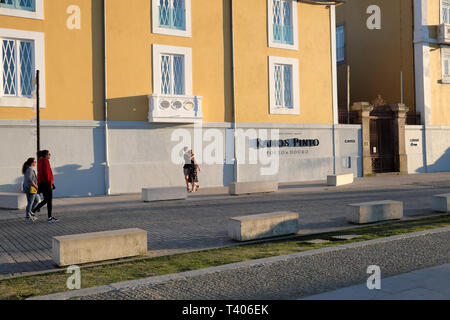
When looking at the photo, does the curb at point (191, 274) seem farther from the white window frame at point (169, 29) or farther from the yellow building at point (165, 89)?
the white window frame at point (169, 29)

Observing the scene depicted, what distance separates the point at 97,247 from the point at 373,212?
654cm

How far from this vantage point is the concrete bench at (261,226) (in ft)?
29.1

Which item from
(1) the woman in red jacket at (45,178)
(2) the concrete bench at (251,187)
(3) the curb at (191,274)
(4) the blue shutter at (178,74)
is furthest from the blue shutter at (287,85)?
(3) the curb at (191,274)

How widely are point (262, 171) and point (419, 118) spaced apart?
12.4 meters

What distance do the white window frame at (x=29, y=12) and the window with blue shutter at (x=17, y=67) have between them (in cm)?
98

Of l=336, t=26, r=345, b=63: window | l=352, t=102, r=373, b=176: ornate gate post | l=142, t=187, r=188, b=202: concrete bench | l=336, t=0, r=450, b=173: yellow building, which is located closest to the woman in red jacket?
l=142, t=187, r=188, b=202: concrete bench

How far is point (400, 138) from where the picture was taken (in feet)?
92.1

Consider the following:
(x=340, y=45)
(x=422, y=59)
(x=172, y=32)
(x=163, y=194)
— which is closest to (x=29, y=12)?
(x=172, y=32)

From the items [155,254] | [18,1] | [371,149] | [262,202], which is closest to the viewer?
[155,254]

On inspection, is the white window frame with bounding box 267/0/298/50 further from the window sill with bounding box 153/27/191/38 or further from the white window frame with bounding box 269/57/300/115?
the window sill with bounding box 153/27/191/38

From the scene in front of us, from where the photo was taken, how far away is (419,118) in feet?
96.2

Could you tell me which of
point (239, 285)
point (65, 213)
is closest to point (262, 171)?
point (65, 213)

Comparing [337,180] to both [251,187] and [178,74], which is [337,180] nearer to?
[251,187]

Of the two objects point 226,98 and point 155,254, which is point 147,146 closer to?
point 226,98
